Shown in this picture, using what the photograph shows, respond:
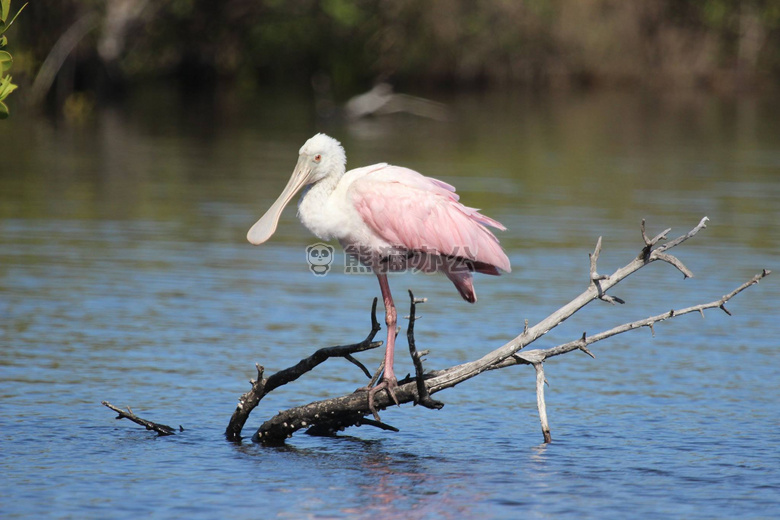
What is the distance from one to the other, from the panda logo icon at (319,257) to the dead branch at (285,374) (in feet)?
20.6

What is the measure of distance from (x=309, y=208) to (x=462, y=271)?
3.70 ft

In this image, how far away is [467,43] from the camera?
51.0m

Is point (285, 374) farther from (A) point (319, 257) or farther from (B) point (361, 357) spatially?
(A) point (319, 257)

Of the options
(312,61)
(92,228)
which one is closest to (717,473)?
(92,228)

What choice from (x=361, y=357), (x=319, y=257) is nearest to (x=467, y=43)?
(x=319, y=257)

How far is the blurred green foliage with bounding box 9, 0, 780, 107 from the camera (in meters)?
50.0

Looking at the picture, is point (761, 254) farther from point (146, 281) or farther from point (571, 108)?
point (571, 108)

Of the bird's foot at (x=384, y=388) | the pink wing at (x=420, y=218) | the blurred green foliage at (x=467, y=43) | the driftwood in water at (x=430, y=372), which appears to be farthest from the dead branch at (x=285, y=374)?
the blurred green foliage at (x=467, y=43)

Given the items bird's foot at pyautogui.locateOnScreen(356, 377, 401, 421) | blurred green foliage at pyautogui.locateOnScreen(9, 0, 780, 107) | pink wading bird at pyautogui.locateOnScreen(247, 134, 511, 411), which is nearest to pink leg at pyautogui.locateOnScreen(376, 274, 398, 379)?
pink wading bird at pyautogui.locateOnScreen(247, 134, 511, 411)

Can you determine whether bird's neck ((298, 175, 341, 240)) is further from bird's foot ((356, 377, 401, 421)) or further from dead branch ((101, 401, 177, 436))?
dead branch ((101, 401, 177, 436))

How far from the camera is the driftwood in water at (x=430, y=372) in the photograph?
22.7 feet

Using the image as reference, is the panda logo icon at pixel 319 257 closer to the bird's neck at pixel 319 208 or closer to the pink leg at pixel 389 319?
the pink leg at pixel 389 319

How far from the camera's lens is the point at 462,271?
830 centimetres

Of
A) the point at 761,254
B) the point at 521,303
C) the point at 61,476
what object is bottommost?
the point at 61,476
